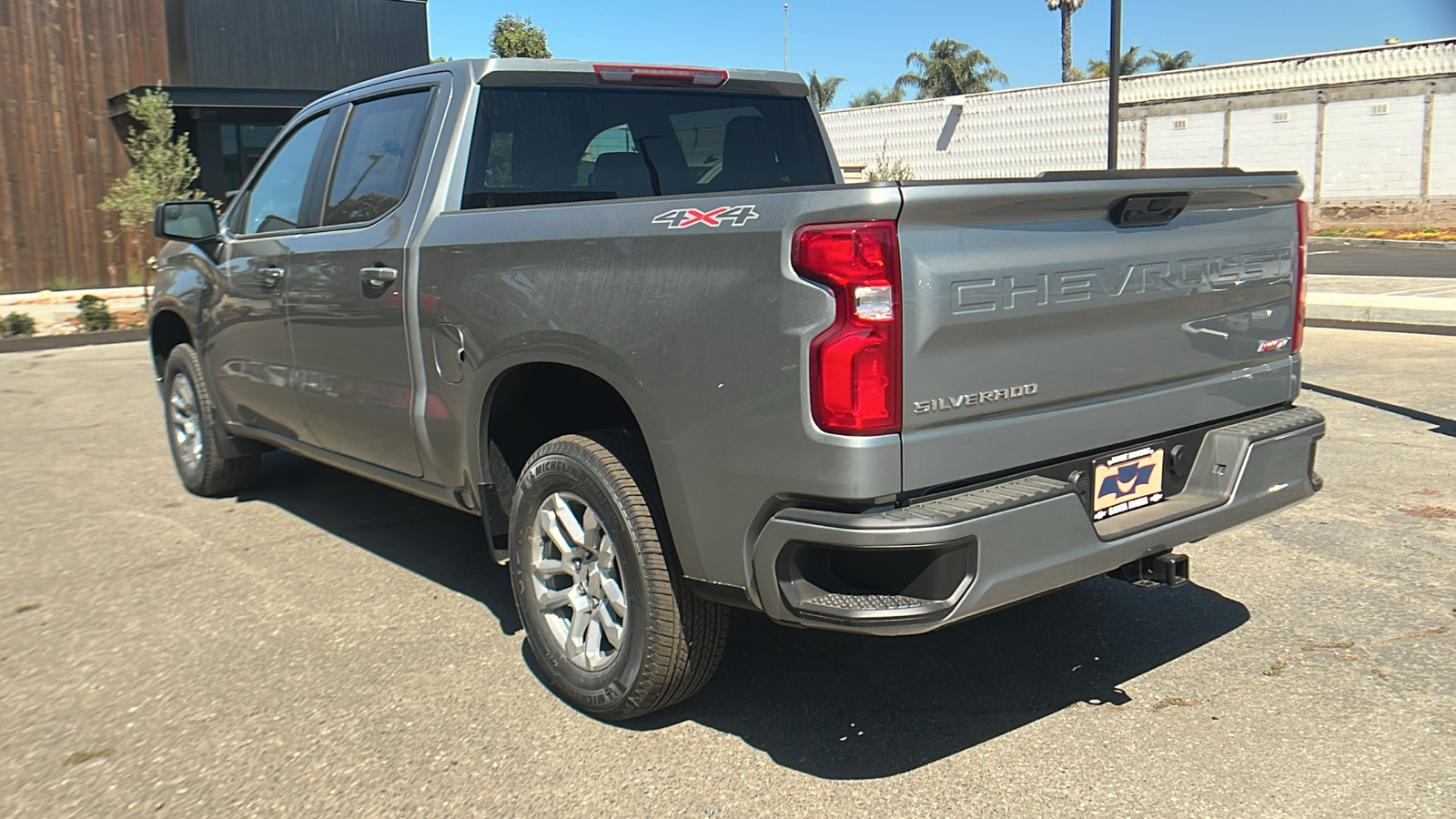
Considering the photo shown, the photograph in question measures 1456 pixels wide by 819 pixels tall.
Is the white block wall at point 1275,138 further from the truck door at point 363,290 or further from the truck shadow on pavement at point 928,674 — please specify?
the truck door at point 363,290

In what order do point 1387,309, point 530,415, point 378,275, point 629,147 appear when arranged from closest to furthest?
point 530,415, point 378,275, point 629,147, point 1387,309

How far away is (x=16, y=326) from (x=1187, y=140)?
3290cm

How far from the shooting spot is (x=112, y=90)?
19.9 m

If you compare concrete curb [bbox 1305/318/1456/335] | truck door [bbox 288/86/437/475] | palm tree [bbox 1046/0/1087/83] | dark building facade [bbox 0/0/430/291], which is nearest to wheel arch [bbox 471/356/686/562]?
truck door [bbox 288/86/437/475]

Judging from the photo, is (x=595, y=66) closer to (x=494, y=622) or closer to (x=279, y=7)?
(x=494, y=622)

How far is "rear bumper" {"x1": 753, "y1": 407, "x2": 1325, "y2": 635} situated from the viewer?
2.69 meters

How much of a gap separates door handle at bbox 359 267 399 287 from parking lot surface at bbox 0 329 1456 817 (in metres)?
1.27

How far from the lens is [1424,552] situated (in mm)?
4742

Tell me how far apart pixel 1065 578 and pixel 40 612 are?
12.9 ft

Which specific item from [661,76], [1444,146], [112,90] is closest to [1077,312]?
[661,76]

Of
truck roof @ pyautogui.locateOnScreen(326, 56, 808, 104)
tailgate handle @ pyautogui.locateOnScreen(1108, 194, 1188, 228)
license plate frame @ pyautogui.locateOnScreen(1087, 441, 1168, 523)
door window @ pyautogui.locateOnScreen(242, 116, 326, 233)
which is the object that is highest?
truck roof @ pyautogui.locateOnScreen(326, 56, 808, 104)

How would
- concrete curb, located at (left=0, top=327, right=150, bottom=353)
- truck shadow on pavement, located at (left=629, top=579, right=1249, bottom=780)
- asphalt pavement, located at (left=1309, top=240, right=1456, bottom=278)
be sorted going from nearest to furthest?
truck shadow on pavement, located at (left=629, top=579, right=1249, bottom=780) → concrete curb, located at (left=0, top=327, right=150, bottom=353) → asphalt pavement, located at (left=1309, top=240, right=1456, bottom=278)

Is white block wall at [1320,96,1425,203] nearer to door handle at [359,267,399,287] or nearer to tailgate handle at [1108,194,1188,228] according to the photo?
tailgate handle at [1108,194,1188,228]

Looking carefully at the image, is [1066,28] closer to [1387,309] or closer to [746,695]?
[1387,309]
